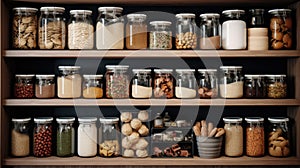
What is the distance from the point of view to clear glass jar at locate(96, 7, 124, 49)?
2.24m

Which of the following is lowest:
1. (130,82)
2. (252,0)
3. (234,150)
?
(234,150)

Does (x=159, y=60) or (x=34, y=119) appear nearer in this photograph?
(x=34, y=119)

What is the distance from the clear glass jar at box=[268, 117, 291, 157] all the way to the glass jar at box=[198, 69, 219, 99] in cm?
32

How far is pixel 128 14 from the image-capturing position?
241cm

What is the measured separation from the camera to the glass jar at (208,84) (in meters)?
2.29

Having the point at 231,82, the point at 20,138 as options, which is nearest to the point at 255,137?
the point at 231,82

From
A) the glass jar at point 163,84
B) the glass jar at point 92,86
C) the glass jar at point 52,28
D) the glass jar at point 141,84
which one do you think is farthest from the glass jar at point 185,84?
the glass jar at point 52,28

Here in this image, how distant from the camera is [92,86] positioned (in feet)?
7.51

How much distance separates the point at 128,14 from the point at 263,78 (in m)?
0.76

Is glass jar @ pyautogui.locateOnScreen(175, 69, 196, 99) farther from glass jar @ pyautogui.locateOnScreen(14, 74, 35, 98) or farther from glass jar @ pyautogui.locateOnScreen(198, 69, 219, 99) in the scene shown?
glass jar @ pyautogui.locateOnScreen(14, 74, 35, 98)

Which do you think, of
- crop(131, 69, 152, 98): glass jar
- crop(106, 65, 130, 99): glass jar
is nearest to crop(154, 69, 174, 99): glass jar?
crop(131, 69, 152, 98): glass jar

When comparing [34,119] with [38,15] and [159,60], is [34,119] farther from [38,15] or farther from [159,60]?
[159,60]

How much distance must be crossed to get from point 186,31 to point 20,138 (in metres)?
0.97

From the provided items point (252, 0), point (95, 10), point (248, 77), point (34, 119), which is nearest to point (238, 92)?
point (248, 77)
